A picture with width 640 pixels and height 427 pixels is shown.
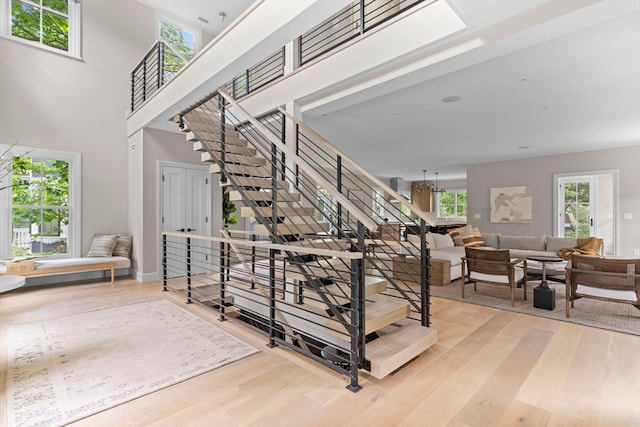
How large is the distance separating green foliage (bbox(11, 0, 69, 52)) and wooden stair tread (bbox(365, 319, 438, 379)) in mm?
7037

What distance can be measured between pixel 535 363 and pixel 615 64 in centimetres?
317

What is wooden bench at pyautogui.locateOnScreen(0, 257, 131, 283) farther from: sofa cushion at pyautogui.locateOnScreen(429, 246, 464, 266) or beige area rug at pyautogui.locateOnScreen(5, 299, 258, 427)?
sofa cushion at pyautogui.locateOnScreen(429, 246, 464, 266)

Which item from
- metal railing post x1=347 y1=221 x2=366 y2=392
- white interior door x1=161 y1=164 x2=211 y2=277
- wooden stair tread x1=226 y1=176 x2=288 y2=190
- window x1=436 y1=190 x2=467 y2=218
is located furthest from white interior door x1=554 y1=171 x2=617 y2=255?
white interior door x1=161 y1=164 x2=211 y2=277

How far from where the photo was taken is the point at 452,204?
15.2 meters

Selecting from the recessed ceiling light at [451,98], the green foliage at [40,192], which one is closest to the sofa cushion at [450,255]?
the recessed ceiling light at [451,98]

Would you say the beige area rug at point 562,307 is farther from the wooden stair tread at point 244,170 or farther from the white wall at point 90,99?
the white wall at point 90,99

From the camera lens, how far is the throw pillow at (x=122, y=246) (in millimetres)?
5773

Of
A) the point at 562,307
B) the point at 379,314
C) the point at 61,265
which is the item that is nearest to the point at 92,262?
the point at 61,265

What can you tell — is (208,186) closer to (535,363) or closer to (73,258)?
(73,258)

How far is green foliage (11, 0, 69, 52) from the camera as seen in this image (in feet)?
17.2

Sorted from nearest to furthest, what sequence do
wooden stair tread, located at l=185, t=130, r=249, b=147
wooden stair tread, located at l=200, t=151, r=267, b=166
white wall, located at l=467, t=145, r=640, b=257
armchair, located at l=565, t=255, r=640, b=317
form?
armchair, located at l=565, t=255, r=640, b=317 < wooden stair tread, located at l=200, t=151, r=267, b=166 < wooden stair tread, located at l=185, t=130, r=249, b=147 < white wall, located at l=467, t=145, r=640, b=257

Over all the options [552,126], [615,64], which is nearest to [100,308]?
[615,64]

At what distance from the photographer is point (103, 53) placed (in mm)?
5934

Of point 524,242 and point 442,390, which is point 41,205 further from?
point 524,242
